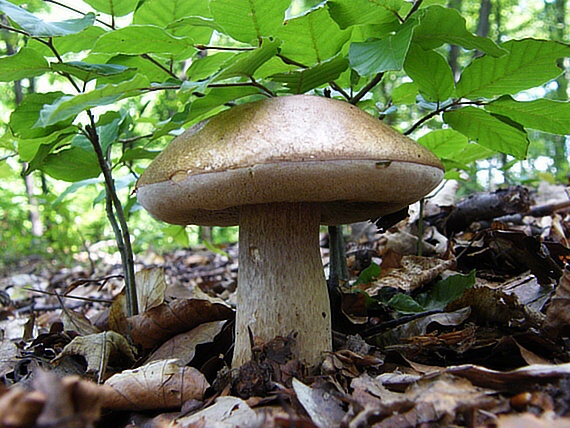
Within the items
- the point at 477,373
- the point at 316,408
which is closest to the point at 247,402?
the point at 316,408

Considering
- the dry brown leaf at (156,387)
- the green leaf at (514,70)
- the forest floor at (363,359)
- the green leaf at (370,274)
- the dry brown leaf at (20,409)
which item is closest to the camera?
the dry brown leaf at (20,409)

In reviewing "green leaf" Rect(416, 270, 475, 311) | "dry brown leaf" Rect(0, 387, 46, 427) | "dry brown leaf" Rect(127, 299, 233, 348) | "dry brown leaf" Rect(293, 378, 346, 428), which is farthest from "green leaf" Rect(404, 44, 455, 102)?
"dry brown leaf" Rect(0, 387, 46, 427)

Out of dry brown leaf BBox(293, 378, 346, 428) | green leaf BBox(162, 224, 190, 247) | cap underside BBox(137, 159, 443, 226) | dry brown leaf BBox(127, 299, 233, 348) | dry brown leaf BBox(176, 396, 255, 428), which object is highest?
cap underside BBox(137, 159, 443, 226)

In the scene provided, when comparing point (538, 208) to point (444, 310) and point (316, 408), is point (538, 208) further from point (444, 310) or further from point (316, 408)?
point (316, 408)

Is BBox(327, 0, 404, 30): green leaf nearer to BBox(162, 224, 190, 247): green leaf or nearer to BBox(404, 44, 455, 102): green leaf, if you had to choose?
BBox(404, 44, 455, 102): green leaf

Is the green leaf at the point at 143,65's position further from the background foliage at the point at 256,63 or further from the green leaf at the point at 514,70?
the green leaf at the point at 514,70

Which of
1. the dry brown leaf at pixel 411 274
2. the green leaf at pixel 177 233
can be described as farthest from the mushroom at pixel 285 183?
the green leaf at pixel 177 233

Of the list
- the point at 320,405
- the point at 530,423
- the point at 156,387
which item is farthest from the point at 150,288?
the point at 530,423
